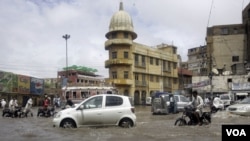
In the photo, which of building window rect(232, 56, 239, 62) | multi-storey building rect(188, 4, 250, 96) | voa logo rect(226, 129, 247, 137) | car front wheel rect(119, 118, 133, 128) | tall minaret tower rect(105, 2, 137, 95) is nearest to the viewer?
voa logo rect(226, 129, 247, 137)

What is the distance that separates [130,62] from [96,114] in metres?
46.8

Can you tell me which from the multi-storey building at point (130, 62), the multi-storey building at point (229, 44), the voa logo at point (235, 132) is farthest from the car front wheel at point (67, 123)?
the multi-storey building at point (229, 44)

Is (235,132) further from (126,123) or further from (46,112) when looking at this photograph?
(46,112)

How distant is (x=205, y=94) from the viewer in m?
53.4

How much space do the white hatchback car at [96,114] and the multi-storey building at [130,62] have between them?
44.9 metres

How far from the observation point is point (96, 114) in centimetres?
1514

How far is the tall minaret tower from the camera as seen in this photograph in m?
61.2

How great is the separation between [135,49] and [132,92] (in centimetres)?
731

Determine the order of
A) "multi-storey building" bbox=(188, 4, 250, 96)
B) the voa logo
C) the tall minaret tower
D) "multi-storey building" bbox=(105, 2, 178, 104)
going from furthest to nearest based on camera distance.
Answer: "multi-storey building" bbox=(188, 4, 250, 96)
"multi-storey building" bbox=(105, 2, 178, 104)
the tall minaret tower
the voa logo

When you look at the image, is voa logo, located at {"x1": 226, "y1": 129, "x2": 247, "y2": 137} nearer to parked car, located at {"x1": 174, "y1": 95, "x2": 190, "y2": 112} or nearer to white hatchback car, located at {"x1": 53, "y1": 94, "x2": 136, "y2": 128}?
white hatchback car, located at {"x1": 53, "y1": 94, "x2": 136, "y2": 128}

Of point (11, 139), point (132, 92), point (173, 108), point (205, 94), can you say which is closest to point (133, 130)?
point (11, 139)

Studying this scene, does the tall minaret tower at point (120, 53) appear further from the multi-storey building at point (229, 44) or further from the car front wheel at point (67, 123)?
the car front wheel at point (67, 123)

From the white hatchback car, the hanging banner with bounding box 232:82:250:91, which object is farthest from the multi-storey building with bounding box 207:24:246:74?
the white hatchback car

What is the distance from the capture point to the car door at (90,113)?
49.5 ft
